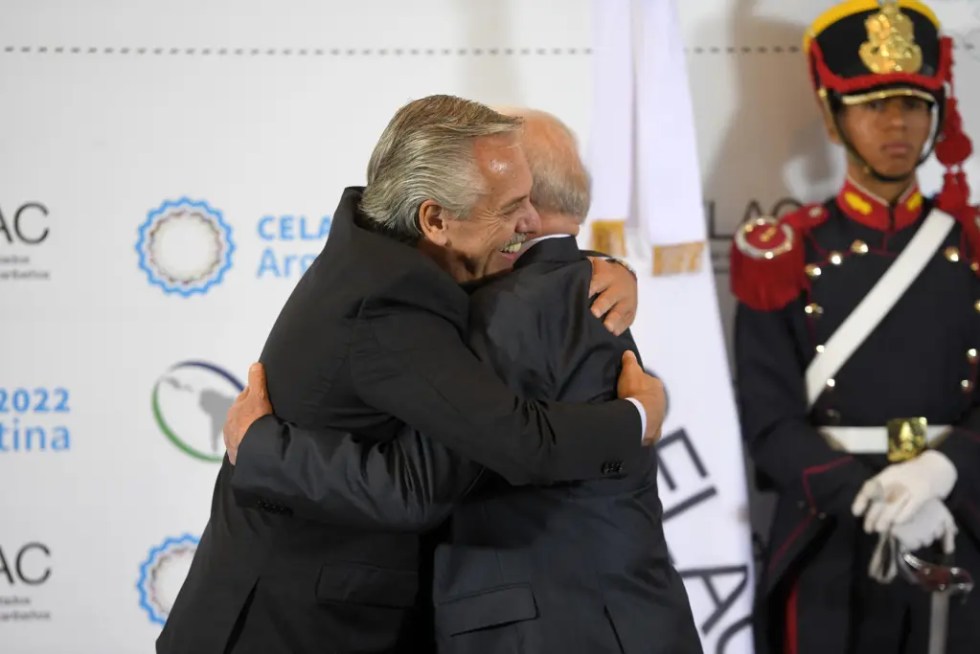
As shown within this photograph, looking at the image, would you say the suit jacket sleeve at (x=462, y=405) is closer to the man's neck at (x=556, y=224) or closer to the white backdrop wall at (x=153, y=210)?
the man's neck at (x=556, y=224)

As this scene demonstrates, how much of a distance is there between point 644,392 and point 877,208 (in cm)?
116

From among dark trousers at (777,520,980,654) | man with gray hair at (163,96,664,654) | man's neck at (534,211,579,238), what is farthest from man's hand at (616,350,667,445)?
dark trousers at (777,520,980,654)

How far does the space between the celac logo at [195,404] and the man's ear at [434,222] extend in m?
1.24

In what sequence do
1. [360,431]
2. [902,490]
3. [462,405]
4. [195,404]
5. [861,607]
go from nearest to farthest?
[462,405] < [360,431] < [902,490] < [861,607] < [195,404]

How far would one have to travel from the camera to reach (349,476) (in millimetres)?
1424

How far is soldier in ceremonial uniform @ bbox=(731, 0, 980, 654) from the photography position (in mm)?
2322

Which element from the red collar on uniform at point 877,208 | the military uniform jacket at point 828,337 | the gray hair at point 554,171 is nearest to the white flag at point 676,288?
the military uniform jacket at point 828,337

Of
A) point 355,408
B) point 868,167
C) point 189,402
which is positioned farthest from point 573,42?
point 355,408

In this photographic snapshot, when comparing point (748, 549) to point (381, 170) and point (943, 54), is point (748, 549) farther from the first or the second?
point (381, 170)

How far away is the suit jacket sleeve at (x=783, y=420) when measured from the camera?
2.33m

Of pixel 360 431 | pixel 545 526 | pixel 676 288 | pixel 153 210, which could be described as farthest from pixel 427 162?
pixel 153 210

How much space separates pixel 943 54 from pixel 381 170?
1477mm

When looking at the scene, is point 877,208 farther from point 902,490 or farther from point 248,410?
point 248,410

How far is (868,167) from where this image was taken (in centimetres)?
245
